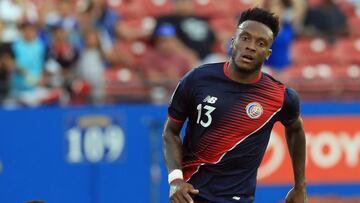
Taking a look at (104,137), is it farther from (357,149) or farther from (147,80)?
(357,149)

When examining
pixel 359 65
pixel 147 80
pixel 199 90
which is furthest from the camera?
pixel 359 65

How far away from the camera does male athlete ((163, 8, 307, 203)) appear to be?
622cm

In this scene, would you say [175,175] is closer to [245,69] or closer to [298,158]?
[245,69]

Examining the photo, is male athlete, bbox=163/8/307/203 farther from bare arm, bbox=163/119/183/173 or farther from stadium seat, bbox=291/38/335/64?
stadium seat, bbox=291/38/335/64

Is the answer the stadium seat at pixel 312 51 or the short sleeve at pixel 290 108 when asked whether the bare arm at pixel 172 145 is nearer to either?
the short sleeve at pixel 290 108

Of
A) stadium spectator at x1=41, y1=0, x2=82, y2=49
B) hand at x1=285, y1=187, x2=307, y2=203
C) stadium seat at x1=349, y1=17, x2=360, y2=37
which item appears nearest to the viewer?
hand at x1=285, y1=187, x2=307, y2=203

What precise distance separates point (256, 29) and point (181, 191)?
3.71 feet

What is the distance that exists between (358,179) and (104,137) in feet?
11.4

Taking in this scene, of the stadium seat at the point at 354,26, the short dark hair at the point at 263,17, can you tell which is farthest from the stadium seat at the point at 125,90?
the short dark hair at the point at 263,17

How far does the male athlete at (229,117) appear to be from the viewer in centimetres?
622

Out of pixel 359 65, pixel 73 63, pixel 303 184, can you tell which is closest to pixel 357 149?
pixel 359 65

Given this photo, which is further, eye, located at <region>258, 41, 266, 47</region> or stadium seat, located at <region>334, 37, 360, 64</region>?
stadium seat, located at <region>334, 37, 360, 64</region>

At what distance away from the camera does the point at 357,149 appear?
13.0 m

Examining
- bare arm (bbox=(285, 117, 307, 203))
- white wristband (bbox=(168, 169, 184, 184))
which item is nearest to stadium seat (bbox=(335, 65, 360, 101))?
bare arm (bbox=(285, 117, 307, 203))
